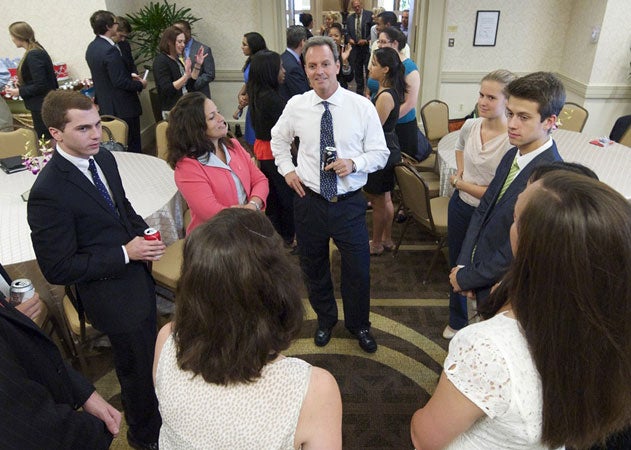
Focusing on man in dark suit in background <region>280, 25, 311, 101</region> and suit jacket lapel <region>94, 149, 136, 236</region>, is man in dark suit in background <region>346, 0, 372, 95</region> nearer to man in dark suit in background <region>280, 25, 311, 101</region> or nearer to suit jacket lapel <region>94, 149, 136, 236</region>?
man in dark suit in background <region>280, 25, 311, 101</region>

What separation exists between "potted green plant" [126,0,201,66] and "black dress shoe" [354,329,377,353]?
15.7ft

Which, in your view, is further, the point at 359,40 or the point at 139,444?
the point at 359,40

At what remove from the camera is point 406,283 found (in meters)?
A: 3.22

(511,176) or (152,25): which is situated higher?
(152,25)

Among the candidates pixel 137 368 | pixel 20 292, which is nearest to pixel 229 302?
pixel 20 292

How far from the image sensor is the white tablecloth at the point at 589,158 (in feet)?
9.42

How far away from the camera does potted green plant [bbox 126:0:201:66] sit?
5500 mm

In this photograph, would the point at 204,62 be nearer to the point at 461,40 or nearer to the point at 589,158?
the point at 461,40

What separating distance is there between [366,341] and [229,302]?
179cm

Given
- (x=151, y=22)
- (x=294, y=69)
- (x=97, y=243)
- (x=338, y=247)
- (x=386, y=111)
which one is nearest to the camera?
(x=97, y=243)

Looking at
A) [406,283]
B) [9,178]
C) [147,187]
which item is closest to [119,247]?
[147,187]

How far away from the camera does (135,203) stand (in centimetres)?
263

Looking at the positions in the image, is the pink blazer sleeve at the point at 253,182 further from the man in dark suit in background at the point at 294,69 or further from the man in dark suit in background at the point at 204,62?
the man in dark suit in background at the point at 204,62

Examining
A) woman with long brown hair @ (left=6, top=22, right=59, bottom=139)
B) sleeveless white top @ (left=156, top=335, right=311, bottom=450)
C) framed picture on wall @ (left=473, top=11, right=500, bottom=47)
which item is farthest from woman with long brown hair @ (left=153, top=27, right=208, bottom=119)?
sleeveless white top @ (left=156, top=335, right=311, bottom=450)
